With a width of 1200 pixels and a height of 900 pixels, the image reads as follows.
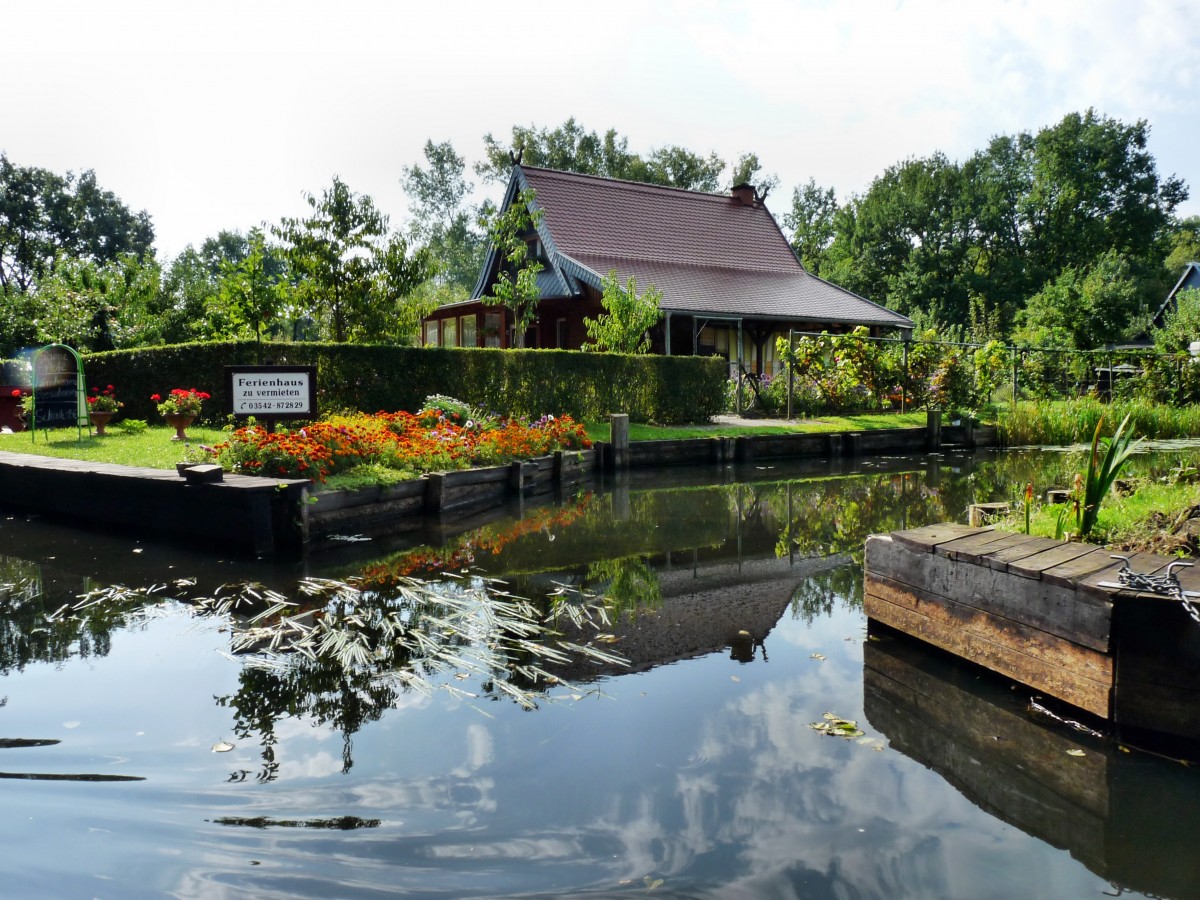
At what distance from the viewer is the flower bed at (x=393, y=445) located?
8.70 meters

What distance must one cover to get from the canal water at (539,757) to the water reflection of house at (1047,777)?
0.5 inches

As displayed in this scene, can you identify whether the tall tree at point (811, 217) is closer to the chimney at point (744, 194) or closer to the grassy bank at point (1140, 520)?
the chimney at point (744, 194)

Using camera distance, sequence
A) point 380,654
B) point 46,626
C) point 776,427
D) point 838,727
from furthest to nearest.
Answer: point 776,427 → point 46,626 → point 380,654 → point 838,727

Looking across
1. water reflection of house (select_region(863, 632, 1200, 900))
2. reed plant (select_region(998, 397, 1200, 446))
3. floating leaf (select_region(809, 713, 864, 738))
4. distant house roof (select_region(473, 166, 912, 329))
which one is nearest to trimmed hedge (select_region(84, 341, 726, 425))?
distant house roof (select_region(473, 166, 912, 329))

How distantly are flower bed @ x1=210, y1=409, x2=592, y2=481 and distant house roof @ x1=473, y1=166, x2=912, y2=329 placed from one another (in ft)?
37.4

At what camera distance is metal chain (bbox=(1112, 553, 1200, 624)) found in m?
3.48

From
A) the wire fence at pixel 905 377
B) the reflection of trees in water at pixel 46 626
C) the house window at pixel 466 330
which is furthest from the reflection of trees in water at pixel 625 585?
the house window at pixel 466 330

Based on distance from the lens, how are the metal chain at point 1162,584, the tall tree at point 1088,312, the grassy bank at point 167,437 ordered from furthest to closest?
the tall tree at point 1088,312 < the grassy bank at point 167,437 < the metal chain at point 1162,584

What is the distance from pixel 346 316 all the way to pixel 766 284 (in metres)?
14.1

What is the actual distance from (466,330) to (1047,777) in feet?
93.3

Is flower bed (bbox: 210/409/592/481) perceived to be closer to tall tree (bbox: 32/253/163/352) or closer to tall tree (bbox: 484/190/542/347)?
tall tree (bbox: 484/190/542/347)

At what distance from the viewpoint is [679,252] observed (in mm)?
28469

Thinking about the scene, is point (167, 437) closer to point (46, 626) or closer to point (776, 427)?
point (46, 626)

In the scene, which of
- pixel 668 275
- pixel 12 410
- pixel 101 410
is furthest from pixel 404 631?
pixel 668 275
